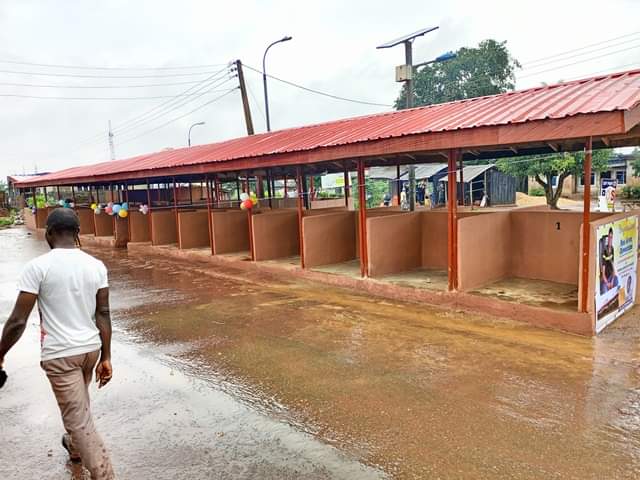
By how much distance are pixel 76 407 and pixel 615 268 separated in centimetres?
598

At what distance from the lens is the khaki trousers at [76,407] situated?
2615 millimetres

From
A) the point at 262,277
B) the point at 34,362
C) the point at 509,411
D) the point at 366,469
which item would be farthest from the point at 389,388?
the point at 262,277

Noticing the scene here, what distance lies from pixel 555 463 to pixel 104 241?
1729 centimetres

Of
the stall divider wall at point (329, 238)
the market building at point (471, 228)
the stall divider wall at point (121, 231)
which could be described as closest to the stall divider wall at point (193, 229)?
the market building at point (471, 228)

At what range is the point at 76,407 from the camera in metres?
2.64

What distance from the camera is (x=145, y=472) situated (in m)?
3.12

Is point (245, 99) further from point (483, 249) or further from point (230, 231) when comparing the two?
point (483, 249)

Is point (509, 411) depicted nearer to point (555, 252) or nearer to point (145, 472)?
point (145, 472)

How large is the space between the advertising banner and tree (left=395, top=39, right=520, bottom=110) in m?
29.0

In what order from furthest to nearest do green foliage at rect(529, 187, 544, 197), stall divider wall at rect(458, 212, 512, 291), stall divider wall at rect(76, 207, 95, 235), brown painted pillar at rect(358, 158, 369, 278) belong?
green foliage at rect(529, 187, 544, 197) < stall divider wall at rect(76, 207, 95, 235) < brown painted pillar at rect(358, 158, 369, 278) < stall divider wall at rect(458, 212, 512, 291)

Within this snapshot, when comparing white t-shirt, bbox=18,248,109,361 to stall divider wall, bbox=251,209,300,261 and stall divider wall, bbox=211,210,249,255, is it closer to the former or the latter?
stall divider wall, bbox=251,209,300,261

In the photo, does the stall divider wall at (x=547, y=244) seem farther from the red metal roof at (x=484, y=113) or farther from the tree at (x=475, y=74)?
the tree at (x=475, y=74)

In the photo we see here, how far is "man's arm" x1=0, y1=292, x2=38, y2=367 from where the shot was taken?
2508 millimetres

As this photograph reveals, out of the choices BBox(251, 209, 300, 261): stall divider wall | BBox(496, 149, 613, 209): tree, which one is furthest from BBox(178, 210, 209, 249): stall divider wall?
BBox(496, 149, 613, 209): tree
